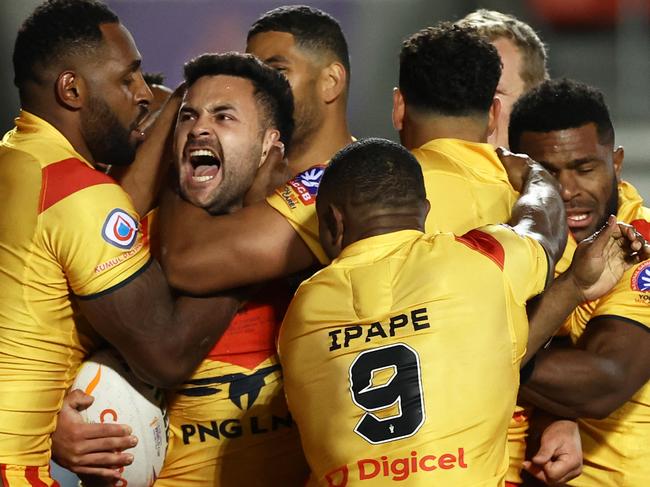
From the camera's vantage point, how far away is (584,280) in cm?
392

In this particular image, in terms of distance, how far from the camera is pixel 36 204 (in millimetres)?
3932

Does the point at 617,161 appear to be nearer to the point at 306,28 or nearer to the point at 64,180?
the point at 306,28

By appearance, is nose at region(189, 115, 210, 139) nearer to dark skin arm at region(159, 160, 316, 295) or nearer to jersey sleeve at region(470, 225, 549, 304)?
dark skin arm at region(159, 160, 316, 295)

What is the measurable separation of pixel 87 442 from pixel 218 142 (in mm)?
1150

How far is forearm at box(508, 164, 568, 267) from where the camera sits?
3.88 m

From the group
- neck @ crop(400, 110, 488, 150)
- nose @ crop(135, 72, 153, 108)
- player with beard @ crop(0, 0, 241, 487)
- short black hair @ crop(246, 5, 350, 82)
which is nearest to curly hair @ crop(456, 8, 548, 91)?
short black hair @ crop(246, 5, 350, 82)

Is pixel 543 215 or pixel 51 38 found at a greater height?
pixel 51 38

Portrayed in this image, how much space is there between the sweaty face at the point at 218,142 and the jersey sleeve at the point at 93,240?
0.35 meters

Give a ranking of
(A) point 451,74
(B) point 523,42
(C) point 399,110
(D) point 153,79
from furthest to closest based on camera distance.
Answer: (B) point 523,42
(D) point 153,79
(C) point 399,110
(A) point 451,74

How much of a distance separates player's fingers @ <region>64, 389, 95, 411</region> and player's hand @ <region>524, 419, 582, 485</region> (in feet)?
5.31

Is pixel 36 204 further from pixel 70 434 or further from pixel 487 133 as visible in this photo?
pixel 487 133

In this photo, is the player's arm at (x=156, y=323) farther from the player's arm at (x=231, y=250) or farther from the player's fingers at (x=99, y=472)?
the player's fingers at (x=99, y=472)

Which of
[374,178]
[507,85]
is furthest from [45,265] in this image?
[507,85]

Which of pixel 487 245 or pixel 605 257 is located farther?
pixel 605 257
